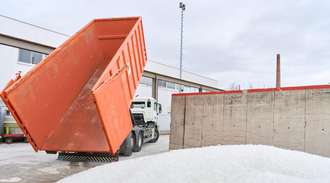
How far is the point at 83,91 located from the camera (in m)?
8.14

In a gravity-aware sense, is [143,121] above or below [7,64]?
below

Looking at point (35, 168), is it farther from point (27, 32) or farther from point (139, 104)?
point (27, 32)

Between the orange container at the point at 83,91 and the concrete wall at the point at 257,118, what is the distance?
9.71 feet

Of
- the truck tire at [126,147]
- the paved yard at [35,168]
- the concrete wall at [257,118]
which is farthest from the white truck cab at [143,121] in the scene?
the paved yard at [35,168]

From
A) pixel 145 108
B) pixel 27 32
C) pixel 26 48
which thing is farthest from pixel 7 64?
pixel 145 108

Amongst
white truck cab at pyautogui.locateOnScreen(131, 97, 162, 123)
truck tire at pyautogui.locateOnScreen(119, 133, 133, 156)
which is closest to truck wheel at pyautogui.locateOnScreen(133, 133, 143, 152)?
truck tire at pyautogui.locateOnScreen(119, 133, 133, 156)

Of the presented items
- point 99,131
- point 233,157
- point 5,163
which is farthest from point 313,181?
point 5,163

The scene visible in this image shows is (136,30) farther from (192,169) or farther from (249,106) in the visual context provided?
(192,169)

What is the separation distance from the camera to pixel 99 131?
23.2 ft

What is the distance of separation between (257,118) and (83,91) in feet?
16.9

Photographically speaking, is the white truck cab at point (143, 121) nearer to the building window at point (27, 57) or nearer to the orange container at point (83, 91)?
the orange container at point (83, 91)

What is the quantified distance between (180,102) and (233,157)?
6870 millimetres

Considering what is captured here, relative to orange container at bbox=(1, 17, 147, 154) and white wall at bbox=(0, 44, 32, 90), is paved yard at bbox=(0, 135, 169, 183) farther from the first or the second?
white wall at bbox=(0, 44, 32, 90)

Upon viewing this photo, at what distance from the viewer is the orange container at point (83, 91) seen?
597cm
